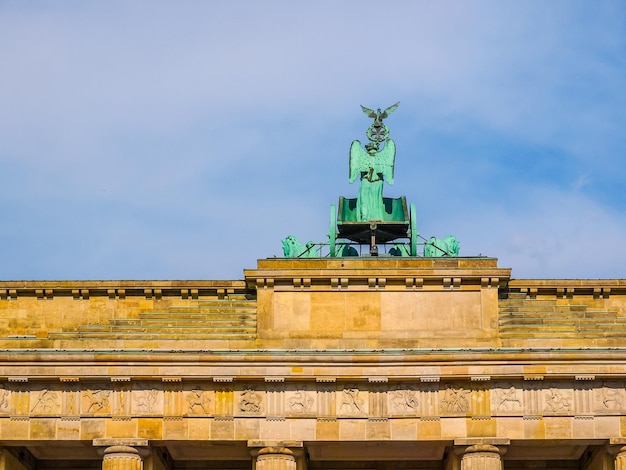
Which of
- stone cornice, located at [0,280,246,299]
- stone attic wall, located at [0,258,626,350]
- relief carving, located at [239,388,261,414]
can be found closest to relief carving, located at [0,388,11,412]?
stone attic wall, located at [0,258,626,350]

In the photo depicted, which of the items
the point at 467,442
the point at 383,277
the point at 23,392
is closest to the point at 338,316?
the point at 383,277

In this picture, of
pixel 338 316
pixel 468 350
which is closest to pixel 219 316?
pixel 338 316

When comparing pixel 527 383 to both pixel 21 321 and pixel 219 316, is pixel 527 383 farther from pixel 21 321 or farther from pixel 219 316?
pixel 21 321

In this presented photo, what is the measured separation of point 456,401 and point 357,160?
10155 millimetres

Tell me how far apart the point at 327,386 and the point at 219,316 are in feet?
14.8

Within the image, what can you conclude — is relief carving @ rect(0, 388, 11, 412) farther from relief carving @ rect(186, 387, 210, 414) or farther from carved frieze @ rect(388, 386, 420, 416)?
carved frieze @ rect(388, 386, 420, 416)

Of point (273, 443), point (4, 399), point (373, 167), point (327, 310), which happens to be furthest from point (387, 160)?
point (4, 399)

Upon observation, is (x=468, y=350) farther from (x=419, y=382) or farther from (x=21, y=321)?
(x=21, y=321)

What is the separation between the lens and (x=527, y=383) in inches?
2365

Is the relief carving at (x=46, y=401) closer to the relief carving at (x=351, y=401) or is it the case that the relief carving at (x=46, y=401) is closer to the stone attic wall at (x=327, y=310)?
the stone attic wall at (x=327, y=310)

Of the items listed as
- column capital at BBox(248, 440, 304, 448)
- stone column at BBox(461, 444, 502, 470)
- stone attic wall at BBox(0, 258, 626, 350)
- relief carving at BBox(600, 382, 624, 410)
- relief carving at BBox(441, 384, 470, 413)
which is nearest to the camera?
stone column at BBox(461, 444, 502, 470)

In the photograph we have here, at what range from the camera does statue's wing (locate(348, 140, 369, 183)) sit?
66.1 metres

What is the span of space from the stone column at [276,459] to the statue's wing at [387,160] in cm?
1085

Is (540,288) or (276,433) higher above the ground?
(540,288)
